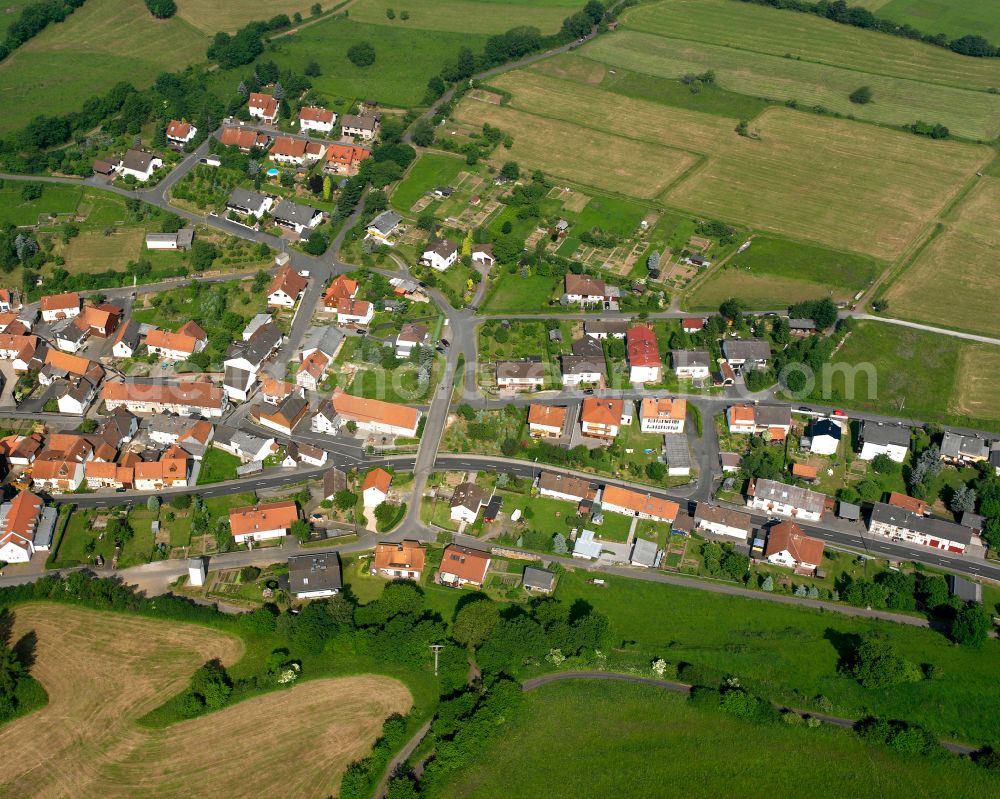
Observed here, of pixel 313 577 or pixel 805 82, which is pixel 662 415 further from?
pixel 805 82

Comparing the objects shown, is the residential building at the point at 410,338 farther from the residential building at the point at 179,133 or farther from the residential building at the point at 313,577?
the residential building at the point at 179,133

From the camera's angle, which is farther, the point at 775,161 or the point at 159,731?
the point at 775,161

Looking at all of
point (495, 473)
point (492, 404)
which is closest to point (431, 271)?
point (492, 404)

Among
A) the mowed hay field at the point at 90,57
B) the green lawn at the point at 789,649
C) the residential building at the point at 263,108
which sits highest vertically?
the mowed hay field at the point at 90,57

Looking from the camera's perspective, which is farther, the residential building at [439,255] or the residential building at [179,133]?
the residential building at [179,133]

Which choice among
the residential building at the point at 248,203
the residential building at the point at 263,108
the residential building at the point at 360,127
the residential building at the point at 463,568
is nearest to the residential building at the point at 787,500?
the residential building at the point at 463,568

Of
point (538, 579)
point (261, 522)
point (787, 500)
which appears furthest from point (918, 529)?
point (261, 522)

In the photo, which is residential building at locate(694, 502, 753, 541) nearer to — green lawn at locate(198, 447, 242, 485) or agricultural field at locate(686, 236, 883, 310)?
agricultural field at locate(686, 236, 883, 310)
